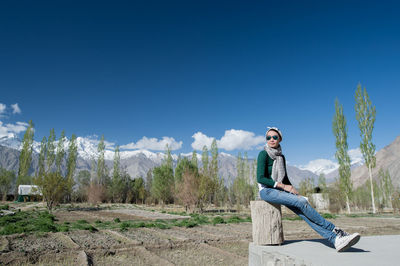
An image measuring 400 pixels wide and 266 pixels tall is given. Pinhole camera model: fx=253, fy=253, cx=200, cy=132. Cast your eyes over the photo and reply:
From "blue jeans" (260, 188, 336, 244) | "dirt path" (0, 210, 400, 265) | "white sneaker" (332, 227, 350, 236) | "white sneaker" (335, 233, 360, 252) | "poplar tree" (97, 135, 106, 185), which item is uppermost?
"poplar tree" (97, 135, 106, 185)

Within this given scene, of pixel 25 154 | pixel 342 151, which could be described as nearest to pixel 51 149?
pixel 25 154

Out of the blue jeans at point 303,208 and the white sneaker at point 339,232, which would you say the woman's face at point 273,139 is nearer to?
the blue jeans at point 303,208

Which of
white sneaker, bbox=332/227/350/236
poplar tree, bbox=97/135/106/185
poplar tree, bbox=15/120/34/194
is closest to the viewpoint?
white sneaker, bbox=332/227/350/236

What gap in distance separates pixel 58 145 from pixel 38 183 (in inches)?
1184

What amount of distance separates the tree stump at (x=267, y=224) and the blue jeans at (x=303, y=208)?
0.13 meters

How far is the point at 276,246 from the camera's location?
3436 mm

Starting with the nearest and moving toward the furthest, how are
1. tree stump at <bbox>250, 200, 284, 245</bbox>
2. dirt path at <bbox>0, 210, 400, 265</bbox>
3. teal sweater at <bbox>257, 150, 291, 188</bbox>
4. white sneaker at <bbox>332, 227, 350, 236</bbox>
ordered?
white sneaker at <bbox>332, 227, 350, 236</bbox> < tree stump at <bbox>250, 200, 284, 245</bbox> < teal sweater at <bbox>257, 150, 291, 188</bbox> < dirt path at <bbox>0, 210, 400, 265</bbox>

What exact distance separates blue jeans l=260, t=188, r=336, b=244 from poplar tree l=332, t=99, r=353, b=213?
24.4m

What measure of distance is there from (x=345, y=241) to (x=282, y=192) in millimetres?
900

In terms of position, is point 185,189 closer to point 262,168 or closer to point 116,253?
point 116,253

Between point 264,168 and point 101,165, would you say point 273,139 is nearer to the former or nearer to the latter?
point 264,168

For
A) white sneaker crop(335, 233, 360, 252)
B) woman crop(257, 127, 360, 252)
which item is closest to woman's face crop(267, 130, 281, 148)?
woman crop(257, 127, 360, 252)

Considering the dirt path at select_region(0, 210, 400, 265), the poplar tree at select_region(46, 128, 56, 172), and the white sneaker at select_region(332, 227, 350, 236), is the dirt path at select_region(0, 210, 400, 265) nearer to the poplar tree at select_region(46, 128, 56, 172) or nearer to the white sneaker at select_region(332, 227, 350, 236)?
the white sneaker at select_region(332, 227, 350, 236)

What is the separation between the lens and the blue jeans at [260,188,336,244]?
130 inches
